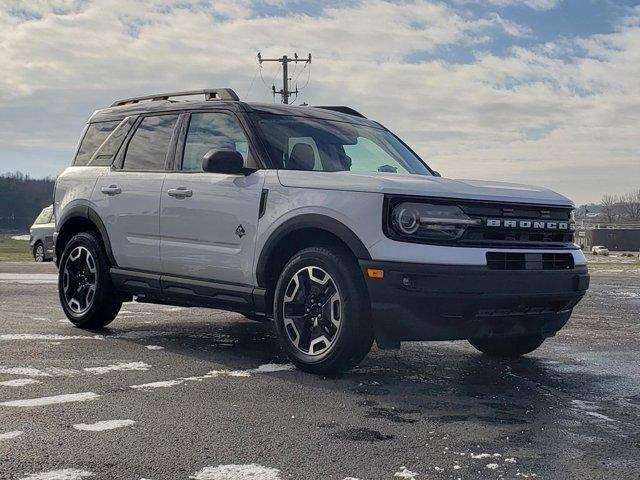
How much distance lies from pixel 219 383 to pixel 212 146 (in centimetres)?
211

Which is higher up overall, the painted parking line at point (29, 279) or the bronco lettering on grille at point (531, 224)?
the bronco lettering on grille at point (531, 224)

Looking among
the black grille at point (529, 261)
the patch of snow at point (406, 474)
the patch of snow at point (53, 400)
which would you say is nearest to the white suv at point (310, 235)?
the black grille at point (529, 261)

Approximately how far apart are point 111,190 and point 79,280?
98 cm

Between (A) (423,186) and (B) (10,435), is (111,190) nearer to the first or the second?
(A) (423,186)

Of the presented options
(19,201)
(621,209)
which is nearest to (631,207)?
(621,209)

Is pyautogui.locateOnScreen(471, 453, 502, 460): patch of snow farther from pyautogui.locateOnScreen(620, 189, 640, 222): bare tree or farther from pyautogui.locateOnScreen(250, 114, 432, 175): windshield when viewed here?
pyautogui.locateOnScreen(620, 189, 640, 222): bare tree

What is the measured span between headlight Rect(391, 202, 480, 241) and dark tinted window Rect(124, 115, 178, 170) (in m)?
2.52

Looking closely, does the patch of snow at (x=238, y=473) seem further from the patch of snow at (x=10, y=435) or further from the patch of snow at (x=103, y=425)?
the patch of snow at (x=10, y=435)

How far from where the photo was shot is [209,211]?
6.05 metres

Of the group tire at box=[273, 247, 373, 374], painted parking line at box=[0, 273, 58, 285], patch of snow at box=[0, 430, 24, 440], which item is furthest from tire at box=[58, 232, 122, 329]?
painted parking line at box=[0, 273, 58, 285]

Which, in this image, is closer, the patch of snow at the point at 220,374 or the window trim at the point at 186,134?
the patch of snow at the point at 220,374

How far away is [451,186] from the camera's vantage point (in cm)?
512

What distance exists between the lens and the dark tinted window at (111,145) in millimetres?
7309

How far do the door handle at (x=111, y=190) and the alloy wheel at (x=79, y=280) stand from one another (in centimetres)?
58
